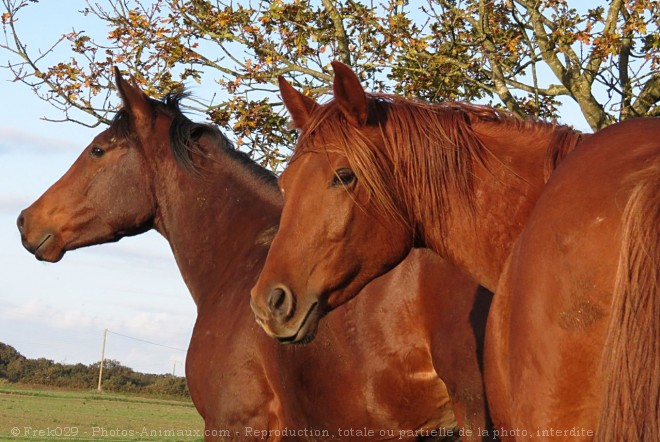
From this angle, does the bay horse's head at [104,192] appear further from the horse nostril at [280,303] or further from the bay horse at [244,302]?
the horse nostril at [280,303]

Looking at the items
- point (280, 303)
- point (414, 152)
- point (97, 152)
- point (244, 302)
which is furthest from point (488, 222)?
point (97, 152)

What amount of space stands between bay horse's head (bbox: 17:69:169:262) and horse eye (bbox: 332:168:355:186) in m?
3.36

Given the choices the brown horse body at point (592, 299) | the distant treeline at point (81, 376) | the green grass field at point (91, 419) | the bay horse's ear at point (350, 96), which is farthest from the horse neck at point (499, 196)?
the distant treeline at point (81, 376)

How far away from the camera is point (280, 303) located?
3311 millimetres

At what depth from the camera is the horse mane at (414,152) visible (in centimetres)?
352

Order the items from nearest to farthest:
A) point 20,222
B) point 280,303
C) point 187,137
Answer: point 280,303 < point 187,137 < point 20,222

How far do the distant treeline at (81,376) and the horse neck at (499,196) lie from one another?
31.9m

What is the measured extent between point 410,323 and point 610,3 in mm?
4981

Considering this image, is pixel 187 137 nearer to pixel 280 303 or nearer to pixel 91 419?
pixel 280 303

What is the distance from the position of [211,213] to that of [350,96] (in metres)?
3.13

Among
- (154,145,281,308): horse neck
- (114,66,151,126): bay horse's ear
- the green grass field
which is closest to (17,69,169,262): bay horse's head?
(114,66,151,126): bay horse's ear

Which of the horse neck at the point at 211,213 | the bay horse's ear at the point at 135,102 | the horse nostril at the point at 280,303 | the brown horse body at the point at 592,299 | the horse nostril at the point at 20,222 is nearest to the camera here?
the brown horse body at the point at 592,299

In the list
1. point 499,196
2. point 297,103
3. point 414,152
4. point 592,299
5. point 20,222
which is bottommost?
point 592,299

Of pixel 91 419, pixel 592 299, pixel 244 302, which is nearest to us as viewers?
pixel 592 299
